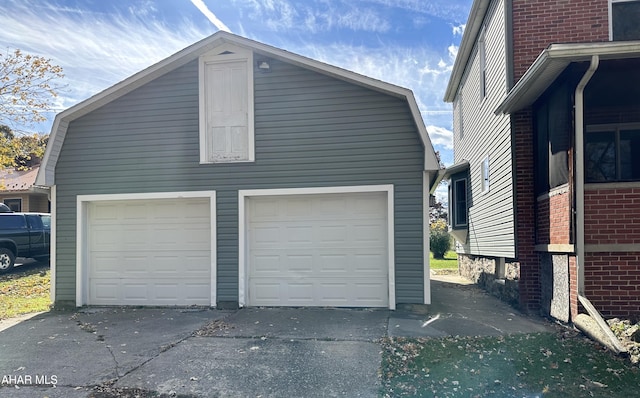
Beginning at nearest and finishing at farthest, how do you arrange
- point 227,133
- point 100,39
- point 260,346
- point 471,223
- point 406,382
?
1. point 406,382
2. point 260,346
3. point 227,133
4. point 100,39
5. point 471,223

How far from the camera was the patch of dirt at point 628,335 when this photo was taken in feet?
15.6

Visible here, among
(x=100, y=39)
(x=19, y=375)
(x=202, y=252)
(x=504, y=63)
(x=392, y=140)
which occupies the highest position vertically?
(x=100, y=39)

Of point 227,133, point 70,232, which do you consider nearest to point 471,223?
point 227,133

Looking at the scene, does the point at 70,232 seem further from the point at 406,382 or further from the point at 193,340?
the point at 406,382

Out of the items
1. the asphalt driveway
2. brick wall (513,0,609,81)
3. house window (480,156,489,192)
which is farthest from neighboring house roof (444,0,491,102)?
the asphalt driveway

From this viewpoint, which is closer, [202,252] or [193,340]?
[193,340]

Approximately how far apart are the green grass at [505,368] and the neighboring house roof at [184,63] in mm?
3081

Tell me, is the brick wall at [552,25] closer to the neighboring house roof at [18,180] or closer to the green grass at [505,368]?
the green grass at [505,368]

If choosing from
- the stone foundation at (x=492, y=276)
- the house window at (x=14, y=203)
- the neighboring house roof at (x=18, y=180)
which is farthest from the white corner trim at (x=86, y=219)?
the house window at (x=14, y=203)

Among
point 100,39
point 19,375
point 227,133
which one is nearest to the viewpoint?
point 19,375

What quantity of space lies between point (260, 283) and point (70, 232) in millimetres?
3979

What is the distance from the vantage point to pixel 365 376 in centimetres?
465

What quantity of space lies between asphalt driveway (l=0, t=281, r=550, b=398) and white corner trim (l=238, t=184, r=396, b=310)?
0.41 metres

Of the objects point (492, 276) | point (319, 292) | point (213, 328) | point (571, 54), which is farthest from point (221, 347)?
point (492, 276)
